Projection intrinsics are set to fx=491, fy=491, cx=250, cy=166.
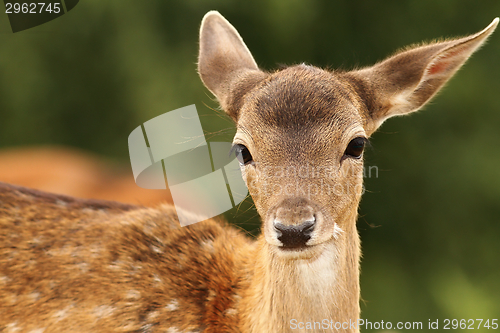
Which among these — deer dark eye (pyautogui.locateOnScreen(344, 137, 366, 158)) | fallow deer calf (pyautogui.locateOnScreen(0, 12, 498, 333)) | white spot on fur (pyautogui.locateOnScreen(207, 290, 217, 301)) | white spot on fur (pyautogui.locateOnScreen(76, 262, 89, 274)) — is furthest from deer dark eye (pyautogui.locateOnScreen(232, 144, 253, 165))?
white spot on fur (pyautogui.locateOnScreen(76, 262, 89, 274))

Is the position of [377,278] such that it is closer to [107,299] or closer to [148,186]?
[148,186]

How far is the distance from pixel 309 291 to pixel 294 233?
48 cm

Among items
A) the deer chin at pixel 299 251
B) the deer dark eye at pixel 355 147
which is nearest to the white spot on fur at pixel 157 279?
the deer chin at pixel 299 251

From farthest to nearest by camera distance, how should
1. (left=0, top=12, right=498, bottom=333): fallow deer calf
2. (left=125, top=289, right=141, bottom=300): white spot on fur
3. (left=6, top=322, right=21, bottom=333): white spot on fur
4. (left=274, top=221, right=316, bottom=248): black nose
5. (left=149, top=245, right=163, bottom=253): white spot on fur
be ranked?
(left=149, top=245, right=163, bottom=253): white spot on fur < (left=125, top=289, right=141, bottom=300): white spot on fur < (left=6, top=322, right=21, bottom=333): white spot on fur < (left=0, top=12, right=498, bottom=333): fallow deer calf < (left=274, top=221, right=316, bottom=248): black nose

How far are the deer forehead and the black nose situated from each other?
398mm

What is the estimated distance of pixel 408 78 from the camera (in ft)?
9.00

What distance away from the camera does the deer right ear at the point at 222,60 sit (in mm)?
3064

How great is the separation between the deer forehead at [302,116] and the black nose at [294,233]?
0.40 m

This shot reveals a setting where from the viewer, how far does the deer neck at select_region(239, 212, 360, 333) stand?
98.0 inches

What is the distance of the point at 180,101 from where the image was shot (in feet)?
21.1

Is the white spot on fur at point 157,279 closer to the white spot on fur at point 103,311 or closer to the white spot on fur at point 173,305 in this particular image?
the white spot on fur at point 173,305

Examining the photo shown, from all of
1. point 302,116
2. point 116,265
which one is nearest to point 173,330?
point 116,265

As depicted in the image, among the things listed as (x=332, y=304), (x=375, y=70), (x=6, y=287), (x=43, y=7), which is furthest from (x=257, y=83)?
(x=43, y=7)

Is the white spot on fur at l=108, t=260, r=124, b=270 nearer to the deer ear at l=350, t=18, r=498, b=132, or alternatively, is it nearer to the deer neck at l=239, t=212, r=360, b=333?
the deer neck at l=239, t=212, r=360, b=333
